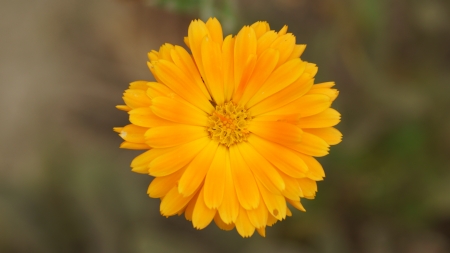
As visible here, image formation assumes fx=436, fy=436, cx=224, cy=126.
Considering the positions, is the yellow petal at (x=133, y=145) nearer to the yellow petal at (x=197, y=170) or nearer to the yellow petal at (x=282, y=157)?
the yellow petal at (x=197, y=170)

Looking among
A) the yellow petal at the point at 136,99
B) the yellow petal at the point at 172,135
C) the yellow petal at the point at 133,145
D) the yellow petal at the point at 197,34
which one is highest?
the yellow petal at the point at 197,34

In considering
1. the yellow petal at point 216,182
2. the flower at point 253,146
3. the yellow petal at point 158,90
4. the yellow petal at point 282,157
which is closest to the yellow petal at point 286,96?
the flower at point 253,146

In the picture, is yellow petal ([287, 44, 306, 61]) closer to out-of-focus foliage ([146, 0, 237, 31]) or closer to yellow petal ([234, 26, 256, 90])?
yellow petal ([234, 26, 256, 90])

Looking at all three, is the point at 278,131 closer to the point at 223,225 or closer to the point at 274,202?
the point at 274,202

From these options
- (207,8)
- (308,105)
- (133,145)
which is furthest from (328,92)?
(207,8)

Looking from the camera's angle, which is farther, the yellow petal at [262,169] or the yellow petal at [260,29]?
the yellow petal at [260,29]

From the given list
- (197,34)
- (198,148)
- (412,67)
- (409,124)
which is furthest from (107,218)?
(412,67)

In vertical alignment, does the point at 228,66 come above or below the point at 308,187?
above
